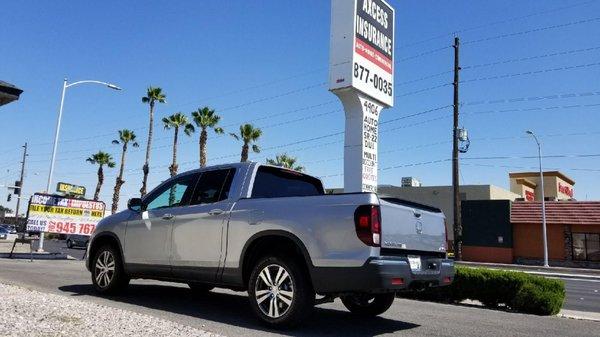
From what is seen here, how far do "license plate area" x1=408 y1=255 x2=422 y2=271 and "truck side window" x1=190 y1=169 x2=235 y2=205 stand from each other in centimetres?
259

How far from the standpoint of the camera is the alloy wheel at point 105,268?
7.95 metres

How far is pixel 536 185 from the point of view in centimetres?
5756

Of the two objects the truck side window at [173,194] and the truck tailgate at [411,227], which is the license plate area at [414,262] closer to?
the truck tailgate at [411,227]

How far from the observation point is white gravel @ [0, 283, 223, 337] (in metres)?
4.94

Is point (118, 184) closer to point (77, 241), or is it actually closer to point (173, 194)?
point (77, 241)

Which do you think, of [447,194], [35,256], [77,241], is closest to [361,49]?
[35,256]

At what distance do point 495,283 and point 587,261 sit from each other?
31.7m

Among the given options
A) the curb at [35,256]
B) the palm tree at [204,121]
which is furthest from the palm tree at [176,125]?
the curb at [35,256]

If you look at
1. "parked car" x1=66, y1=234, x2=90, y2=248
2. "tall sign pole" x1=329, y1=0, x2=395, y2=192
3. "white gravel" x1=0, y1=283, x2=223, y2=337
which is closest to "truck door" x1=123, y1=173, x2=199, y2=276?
"white gravel" x1=0, y1=283, x2=223, y2=337

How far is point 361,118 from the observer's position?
13258mm

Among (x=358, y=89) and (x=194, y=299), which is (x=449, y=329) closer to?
(x=194, y=299)

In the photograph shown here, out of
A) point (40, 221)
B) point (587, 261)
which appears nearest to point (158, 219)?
point (40, 221)

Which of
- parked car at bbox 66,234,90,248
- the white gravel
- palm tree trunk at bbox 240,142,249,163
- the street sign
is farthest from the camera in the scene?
palm tree trunk at bbox 240,142,249,163

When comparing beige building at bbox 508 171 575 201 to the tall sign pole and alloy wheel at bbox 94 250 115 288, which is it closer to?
the tall sign pole
